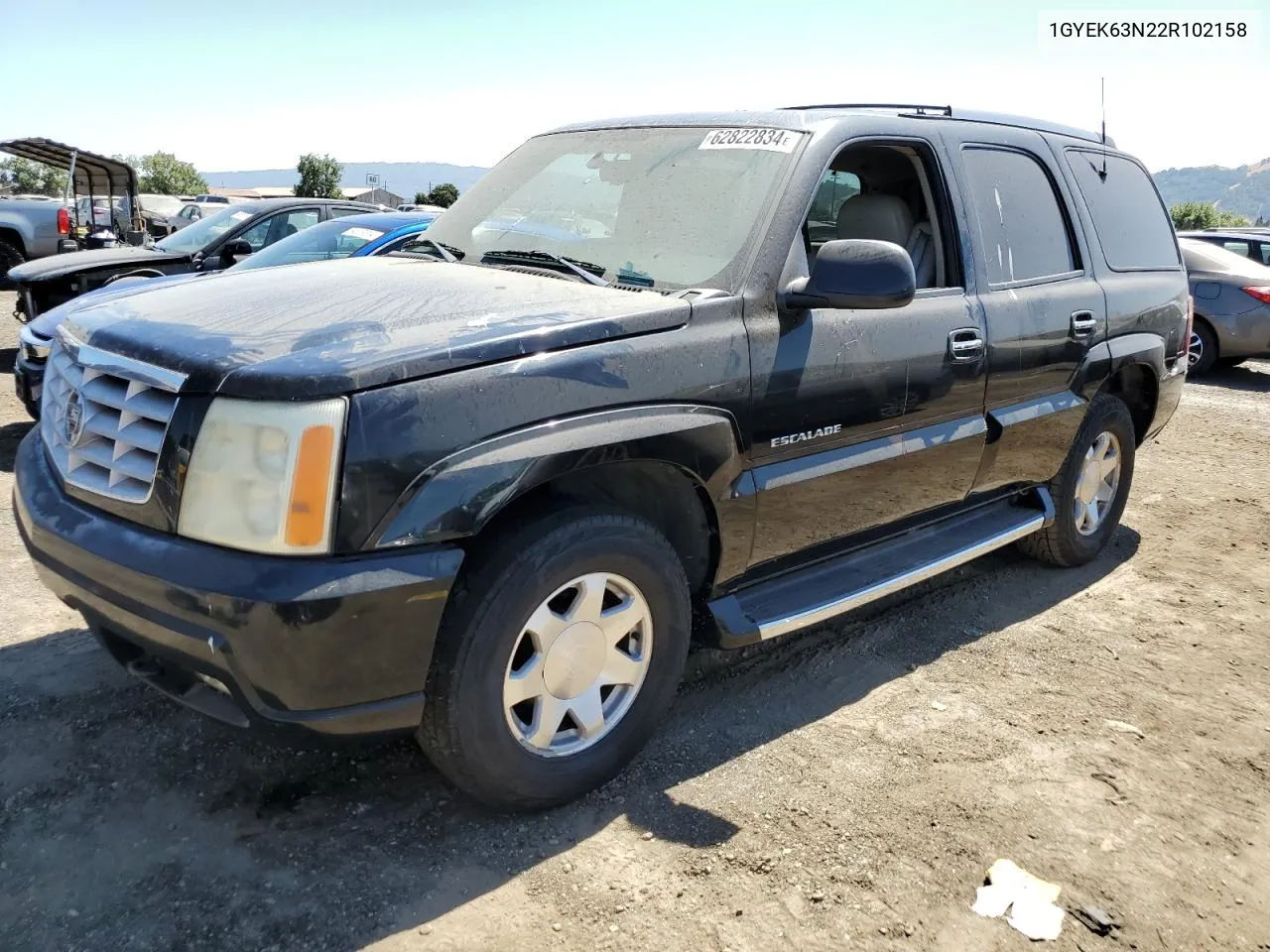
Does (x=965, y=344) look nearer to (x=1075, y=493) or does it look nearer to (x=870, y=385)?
(x=870, y=385)

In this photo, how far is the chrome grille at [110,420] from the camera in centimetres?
245

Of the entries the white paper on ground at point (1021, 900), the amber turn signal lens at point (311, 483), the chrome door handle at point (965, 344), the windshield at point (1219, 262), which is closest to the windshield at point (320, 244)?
the chrome door handle at point (965, 344)

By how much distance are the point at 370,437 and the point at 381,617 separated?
0.40 meters

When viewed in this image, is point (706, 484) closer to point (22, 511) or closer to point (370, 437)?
point (370, 437)

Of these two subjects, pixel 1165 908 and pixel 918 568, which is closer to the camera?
pixel 1165 908

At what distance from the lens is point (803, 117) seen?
3547mm

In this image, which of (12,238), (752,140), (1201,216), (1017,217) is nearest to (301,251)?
(752,140)

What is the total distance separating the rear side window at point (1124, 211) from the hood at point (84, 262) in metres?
6.69

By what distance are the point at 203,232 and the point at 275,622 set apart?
25.9 ft

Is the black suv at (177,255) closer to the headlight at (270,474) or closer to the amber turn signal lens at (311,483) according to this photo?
the headlight at (270,474)

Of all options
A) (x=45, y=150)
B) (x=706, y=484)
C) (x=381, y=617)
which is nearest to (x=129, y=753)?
(x=381, y=617)

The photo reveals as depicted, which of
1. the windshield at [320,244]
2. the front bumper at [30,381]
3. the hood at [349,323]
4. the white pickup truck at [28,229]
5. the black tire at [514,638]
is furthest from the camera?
the white pickup truck at [28,229]

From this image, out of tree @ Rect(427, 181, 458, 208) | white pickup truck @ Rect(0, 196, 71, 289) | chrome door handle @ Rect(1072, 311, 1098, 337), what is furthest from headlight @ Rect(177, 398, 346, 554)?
tree @ Rect(427, 181, 458, 208)

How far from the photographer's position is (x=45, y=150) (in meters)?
14.8
